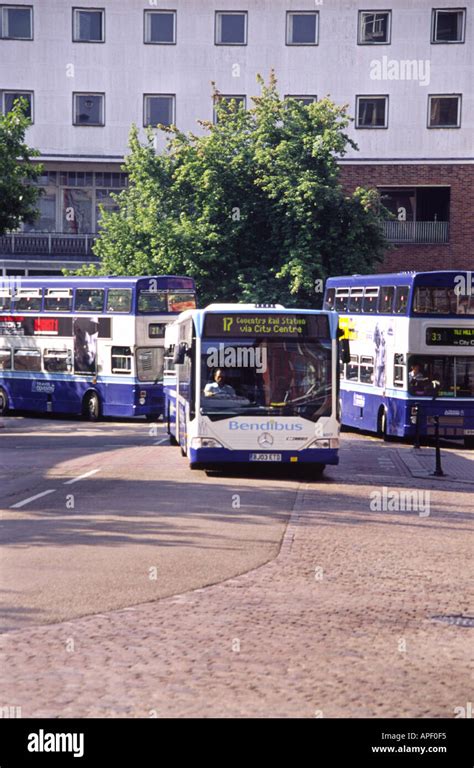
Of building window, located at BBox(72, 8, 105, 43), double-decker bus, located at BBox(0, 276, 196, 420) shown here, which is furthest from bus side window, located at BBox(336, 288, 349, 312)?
building window, located at BBox(72, 8, 105, 43)

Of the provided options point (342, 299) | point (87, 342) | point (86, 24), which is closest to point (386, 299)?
point (342, 299)

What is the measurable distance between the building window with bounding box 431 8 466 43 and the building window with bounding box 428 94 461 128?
7.13 ft

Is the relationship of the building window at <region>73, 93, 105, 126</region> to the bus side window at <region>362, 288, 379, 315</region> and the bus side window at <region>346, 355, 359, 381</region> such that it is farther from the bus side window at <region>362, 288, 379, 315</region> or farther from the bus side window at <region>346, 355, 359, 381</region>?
the bus side window at <region>362, 288, 379, 315</region>

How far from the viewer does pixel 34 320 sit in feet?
127

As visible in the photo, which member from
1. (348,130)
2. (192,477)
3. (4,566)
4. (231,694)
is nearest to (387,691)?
(231,694)

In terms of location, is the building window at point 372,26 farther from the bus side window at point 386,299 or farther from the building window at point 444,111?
the bus side window at point 386,299

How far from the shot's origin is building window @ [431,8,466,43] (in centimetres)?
4919

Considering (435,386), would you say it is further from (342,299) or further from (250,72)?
(250,72)

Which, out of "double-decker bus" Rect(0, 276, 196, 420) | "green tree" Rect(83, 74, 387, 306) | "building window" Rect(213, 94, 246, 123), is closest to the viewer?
"double-decker bus" Rect(0, 276, 196, 420)

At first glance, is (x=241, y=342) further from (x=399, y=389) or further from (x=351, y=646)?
(x=351, y=646)

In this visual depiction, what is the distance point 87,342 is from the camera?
36.7 m

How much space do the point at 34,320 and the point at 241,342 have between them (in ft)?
62.4

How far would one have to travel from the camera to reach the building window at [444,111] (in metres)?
49.5

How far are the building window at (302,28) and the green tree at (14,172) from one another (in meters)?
20.0
